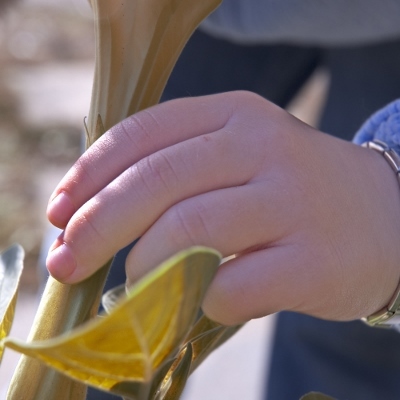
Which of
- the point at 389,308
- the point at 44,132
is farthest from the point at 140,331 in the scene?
the point at 44,132

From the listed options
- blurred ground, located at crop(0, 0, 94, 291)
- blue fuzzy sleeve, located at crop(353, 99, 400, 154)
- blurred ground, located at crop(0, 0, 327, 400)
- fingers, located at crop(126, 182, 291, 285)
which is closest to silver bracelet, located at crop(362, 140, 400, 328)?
blue fuzzy sleeve, located at crop(353, 99, 400, 154)

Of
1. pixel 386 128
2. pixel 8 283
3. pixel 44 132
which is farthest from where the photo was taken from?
pixel 44 132

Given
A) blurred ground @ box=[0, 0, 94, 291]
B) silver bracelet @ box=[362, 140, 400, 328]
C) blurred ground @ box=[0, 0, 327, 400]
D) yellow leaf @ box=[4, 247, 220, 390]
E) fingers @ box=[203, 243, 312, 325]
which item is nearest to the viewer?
yellow leaf @ box=[4, 247, 220, 390]

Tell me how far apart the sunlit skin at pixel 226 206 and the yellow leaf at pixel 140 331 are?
0.06 metres

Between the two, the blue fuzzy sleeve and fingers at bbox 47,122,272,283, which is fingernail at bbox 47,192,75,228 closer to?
fingers at bbox 47,122,272,283

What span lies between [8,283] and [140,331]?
146 millimetres

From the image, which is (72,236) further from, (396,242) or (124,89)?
(396,242)

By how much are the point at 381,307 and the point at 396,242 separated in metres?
0.05

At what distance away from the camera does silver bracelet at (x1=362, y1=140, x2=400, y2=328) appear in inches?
19.0

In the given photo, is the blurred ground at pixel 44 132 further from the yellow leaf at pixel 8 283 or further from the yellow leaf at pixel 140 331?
the yellow leaf at pixel 140 331

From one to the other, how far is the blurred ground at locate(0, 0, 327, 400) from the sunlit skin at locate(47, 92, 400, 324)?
2.45 ft

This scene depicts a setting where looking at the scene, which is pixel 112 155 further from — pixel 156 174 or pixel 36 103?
pixel 36 103

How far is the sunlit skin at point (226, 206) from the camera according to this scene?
0.34m

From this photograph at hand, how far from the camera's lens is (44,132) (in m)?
2.36
